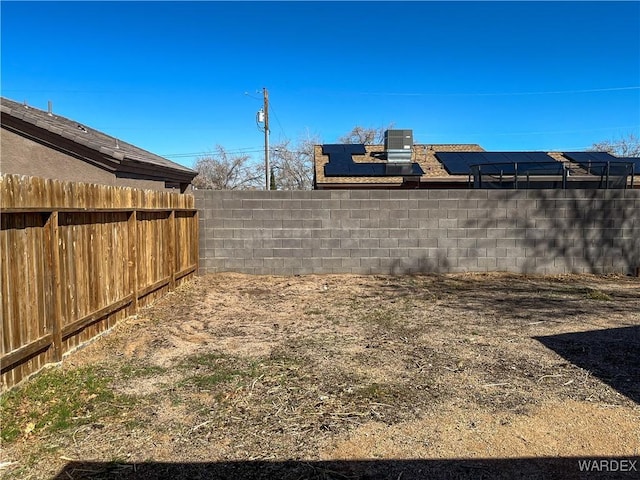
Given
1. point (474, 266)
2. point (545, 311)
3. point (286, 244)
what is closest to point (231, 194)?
point (286, 244)

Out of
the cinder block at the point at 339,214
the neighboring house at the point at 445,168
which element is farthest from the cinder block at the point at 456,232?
the cinder block at the point at 339,214

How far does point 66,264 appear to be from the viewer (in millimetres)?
4117

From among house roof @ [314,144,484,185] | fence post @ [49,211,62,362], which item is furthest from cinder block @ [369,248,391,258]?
fence post @ [49,211,62,362]

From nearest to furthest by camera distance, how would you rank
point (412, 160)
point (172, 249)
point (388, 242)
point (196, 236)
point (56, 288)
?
1. point (56, 288)
2. point (172, 249)
3. point (196, 236)
4. point (388, 242)
5. point (412, 160)

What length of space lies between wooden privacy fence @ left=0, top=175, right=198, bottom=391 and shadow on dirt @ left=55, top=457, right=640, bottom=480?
54.8 inches

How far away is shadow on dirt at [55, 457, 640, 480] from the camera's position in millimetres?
2473

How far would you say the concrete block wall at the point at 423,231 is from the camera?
906cm

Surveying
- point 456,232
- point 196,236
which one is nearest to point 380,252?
point 456,232

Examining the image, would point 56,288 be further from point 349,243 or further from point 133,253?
point 349,243

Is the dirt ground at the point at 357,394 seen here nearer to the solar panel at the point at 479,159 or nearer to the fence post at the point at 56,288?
the fence post at the point at 56,288

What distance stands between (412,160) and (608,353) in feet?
42.7

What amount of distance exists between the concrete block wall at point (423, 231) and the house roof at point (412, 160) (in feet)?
19.1

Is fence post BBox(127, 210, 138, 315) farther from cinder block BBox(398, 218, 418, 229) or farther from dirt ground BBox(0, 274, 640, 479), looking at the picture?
cinder block BBox(398, 218, 418, 229)

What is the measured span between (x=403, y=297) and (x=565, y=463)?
4.70m
